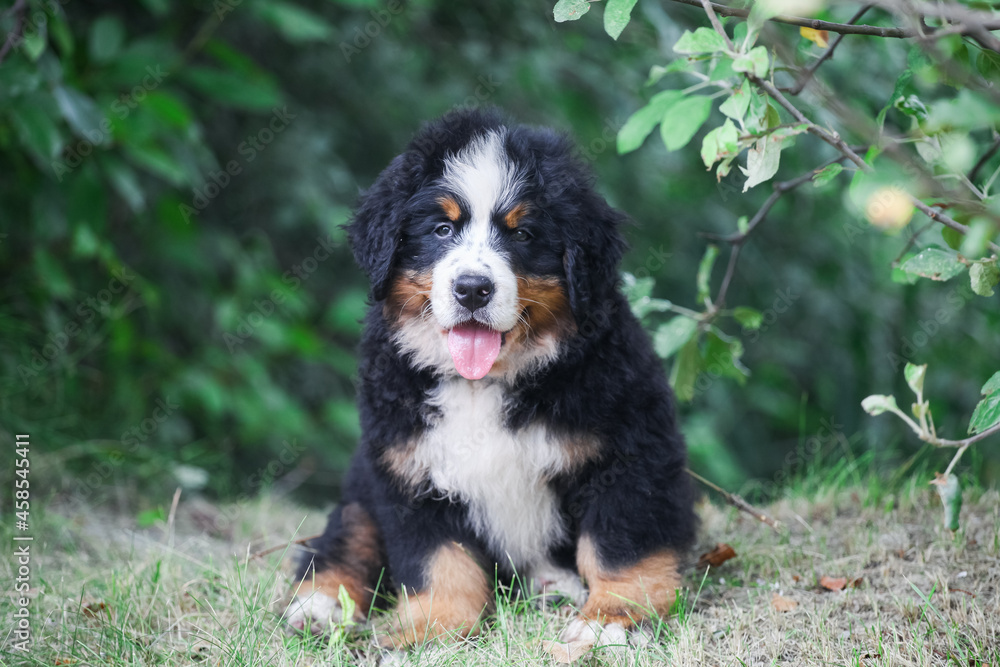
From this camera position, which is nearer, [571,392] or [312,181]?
[571,392]

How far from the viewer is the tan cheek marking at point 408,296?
8.95 ft

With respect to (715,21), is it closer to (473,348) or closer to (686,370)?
(473,348)

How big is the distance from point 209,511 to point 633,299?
2.51m

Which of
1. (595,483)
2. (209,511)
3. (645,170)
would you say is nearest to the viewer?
(595,483)

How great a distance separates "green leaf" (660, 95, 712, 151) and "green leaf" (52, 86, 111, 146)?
2.39 m

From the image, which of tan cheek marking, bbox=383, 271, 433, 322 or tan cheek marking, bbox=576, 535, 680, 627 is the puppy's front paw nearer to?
tan cheek marking, bbox=576, 535, 680, 627

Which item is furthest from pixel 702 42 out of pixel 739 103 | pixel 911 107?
pixel 911 107

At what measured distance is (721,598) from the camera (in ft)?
9.14

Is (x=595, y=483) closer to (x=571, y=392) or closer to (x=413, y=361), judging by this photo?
(x=571, y=392)

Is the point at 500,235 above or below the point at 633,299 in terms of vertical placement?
above

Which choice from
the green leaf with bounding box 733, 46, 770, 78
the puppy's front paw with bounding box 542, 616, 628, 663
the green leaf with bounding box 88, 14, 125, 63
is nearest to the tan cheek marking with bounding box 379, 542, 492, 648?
the puppy's front paw with bounding box 542, 616, 628, 663

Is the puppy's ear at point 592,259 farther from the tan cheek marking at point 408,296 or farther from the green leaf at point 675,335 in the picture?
the green leaf at point 675,335

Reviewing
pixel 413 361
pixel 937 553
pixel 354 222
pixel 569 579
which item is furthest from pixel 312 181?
pixel 937 553

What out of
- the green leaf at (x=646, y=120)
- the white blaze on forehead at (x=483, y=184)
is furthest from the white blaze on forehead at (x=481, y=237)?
the green leaf at (x=646, y=120)
